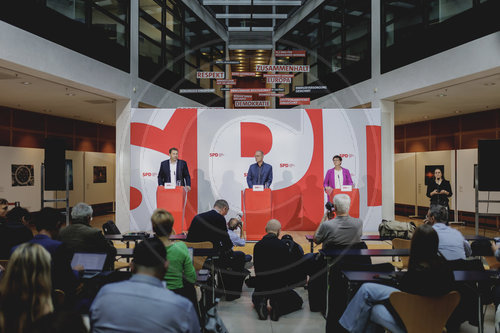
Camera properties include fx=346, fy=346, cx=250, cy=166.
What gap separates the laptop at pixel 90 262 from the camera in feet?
9.78

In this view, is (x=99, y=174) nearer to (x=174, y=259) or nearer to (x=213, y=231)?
(x=213, y=231)

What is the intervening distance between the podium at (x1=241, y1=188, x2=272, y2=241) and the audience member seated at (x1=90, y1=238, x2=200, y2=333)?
554 centimetres

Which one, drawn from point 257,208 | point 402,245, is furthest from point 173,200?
point 402,245

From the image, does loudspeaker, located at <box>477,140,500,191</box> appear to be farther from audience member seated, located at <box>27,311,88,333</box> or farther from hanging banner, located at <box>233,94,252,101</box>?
hanging banner, located at <box>233,94,252,101</box>

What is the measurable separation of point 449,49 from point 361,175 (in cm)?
329

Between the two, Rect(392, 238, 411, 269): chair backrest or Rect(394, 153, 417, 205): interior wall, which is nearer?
Rect(392, 238, 411, 269): chair backrest

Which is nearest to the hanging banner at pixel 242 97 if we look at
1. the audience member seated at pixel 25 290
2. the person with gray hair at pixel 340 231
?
the person with gray hair at pixel 340 231

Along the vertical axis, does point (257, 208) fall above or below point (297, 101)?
below

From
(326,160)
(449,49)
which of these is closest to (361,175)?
(326,160)

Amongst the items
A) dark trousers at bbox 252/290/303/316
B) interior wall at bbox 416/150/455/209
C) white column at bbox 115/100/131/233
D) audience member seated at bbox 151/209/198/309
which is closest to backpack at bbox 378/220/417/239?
dark trousers at bbox 252/290/303/316

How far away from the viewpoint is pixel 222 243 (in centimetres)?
402

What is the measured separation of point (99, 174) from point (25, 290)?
12.4 m

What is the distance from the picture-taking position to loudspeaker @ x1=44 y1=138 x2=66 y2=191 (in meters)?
6.62

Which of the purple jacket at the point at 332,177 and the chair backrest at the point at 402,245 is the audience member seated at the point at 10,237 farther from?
the purple jacket at the point at 332,177
